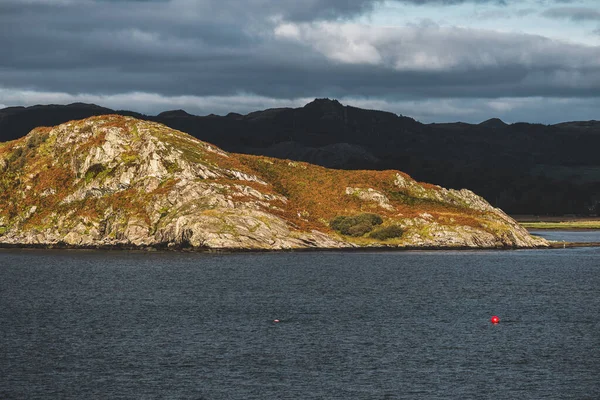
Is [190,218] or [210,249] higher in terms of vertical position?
[190,218]

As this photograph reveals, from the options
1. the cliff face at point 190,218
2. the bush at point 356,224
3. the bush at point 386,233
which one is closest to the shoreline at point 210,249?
the cliff face at point 190,218

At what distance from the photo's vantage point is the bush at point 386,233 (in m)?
190

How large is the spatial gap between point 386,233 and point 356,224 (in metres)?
7.27

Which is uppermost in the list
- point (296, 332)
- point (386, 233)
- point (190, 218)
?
point (190, 218)

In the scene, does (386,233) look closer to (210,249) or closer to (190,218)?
(210,249)

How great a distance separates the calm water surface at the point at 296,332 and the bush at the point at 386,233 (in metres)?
36.0

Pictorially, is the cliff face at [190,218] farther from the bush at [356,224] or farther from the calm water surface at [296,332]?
the calm water surface at [296,332]

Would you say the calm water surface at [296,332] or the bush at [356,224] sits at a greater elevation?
the bush at [356,224]

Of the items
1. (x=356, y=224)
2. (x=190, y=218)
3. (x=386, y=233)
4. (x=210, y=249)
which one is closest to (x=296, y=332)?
(x=210, y=249)

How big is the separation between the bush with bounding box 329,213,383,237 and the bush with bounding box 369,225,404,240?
190 cm

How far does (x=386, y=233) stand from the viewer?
190 meters

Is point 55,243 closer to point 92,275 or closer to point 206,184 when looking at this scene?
point 206,184

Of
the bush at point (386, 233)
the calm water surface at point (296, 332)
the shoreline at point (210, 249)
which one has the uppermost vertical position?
the bush at point (386, 233)

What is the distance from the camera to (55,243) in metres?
191
